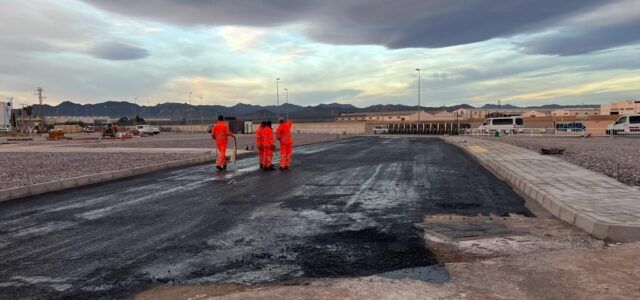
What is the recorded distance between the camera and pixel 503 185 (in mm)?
11852

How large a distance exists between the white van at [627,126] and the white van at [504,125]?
37.0 ft

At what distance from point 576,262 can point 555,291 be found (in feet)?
3.29

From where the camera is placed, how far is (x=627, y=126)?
145 ft

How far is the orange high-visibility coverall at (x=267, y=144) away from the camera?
1625cm

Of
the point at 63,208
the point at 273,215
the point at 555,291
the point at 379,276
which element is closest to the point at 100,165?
the point at 63,208

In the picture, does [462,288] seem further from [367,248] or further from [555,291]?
[367,248]

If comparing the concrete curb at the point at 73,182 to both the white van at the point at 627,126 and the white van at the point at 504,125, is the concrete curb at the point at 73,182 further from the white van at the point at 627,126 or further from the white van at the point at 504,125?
the white van at the point at 504,125

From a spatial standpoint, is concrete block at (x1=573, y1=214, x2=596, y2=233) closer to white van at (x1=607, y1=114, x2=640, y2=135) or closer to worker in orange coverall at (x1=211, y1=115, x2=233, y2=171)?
worker in orange coverall at (x1=211, y1=115, x2=233, y2=171)

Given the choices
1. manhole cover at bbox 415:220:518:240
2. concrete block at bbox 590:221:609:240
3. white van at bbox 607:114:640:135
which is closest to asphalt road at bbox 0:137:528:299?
manhole cover at bbox 415:220:518:240

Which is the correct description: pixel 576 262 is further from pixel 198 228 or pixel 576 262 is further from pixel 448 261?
pixel 198 228

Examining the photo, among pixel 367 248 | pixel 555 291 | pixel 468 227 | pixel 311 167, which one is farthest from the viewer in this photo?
pixel 311 167

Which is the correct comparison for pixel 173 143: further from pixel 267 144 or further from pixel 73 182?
pixel 73 182

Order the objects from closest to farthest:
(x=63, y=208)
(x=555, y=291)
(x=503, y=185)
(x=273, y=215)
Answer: (x=555, y=291) < (x=273, y=215) < (x=63, y=208) < (x=503, y=185)

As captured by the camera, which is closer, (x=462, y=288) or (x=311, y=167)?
(x=462, y=288)
